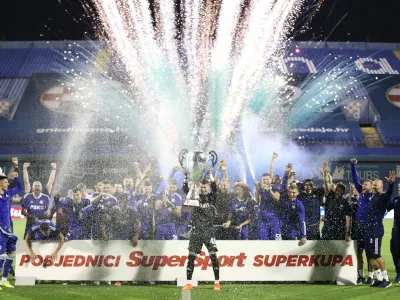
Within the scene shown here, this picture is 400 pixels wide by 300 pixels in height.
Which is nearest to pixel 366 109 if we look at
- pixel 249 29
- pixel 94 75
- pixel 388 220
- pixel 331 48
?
pixel 331 48

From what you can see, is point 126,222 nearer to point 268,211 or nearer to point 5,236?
point 5,236

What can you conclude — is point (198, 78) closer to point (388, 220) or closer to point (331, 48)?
point (388, 220)

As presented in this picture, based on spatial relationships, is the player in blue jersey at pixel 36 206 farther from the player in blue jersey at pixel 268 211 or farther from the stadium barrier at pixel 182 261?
the player in blue jersey at pixel 268 211

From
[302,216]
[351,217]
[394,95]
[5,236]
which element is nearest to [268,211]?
[302,216]

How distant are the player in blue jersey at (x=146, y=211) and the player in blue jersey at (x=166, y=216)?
9 cm

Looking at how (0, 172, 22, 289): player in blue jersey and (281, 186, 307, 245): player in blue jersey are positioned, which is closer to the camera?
(0, 172, 22, 289): player in blue jersey

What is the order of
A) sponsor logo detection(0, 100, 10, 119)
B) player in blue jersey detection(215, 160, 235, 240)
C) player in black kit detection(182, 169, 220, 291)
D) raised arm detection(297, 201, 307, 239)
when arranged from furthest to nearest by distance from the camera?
1. sponsor logo detection(0, 100, 10, 119)
2. player in blue jersey detection(215, 160, 235, 240)
3. raised arm detection(297, 201, 307, 239)
4. player in black kit detection(182, 169, 220, 291)

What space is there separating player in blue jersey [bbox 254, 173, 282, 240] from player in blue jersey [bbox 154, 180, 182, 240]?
157 cm

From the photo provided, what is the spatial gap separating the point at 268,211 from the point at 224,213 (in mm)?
836

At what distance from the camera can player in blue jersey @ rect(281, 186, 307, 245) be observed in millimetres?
12344

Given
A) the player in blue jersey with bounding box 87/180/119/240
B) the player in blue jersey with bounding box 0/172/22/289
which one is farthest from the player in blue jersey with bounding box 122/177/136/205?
the player in blue jersey with bounding box 0/172/22/289

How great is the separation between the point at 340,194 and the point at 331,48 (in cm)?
3654

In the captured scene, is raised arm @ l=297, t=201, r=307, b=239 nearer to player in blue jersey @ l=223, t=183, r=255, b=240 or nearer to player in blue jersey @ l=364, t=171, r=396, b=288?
player in blue jersey @ l=223, t=183, r=255, b=240

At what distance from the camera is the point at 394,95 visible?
4222 centimetres
